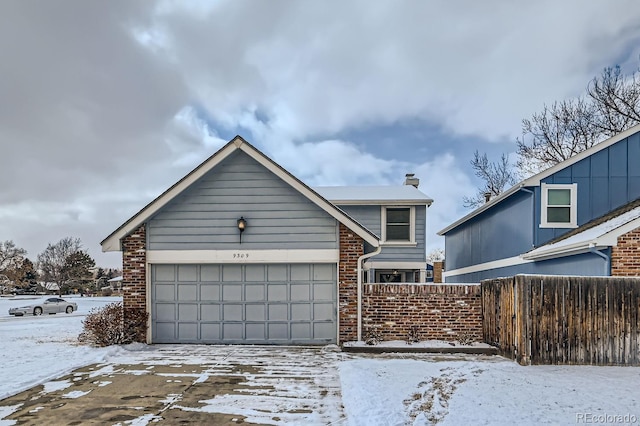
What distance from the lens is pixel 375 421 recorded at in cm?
522

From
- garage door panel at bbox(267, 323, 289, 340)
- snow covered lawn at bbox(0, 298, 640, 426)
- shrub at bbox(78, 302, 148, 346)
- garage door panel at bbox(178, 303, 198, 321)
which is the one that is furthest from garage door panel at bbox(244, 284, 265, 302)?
shrub at bbox(78, 302, 148, 346)

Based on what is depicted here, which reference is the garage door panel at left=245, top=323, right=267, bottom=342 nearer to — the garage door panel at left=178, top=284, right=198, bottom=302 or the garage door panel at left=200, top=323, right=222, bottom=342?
the garage door panel at left=200, top=323, right=222, bottom=342

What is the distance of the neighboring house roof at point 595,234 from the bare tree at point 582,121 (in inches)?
366

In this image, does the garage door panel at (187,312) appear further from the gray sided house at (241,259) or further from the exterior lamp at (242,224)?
the exterior lamp at (242,224)

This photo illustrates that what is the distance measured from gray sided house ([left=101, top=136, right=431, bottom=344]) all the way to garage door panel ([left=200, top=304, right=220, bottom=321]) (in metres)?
0.03

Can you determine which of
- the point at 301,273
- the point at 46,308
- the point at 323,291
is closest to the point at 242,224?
the point at 301,273

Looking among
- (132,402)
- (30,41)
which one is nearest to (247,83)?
(30,41)

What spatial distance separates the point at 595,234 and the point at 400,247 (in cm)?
700

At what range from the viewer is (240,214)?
10625 mm

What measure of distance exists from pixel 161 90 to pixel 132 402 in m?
10.6

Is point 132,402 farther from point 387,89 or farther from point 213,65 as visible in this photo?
point 387,89

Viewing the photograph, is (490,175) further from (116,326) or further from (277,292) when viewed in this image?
(116,326)

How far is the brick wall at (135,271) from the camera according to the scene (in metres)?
10.5

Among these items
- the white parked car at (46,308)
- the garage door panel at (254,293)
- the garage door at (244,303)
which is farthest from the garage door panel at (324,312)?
the white parked car at (46,308)
